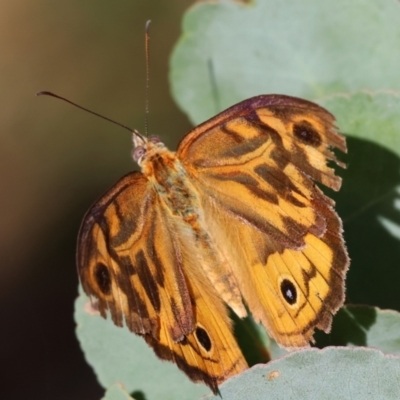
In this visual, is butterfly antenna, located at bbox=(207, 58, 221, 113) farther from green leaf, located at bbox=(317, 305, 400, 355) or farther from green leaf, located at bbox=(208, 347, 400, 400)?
green leaf, located at bbox=(208, 347, 400, 400)

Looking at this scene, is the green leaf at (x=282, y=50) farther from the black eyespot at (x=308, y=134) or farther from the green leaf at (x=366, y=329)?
the green leaf at (x=366, y=329)

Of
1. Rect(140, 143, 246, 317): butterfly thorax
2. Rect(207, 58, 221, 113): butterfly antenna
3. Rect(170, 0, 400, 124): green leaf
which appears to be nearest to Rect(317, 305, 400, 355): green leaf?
Rect(140, 143, 246, 317): butterfly thorax

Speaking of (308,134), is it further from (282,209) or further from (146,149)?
(146,149)

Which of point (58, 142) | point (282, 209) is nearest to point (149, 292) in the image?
point (282, 209)

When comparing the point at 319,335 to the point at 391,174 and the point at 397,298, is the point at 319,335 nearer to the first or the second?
the point at 397,298

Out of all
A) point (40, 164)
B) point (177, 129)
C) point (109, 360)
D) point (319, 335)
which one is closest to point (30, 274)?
point (40, 164)

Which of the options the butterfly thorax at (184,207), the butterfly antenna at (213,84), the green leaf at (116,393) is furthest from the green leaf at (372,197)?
the green leaf at (116,393)
